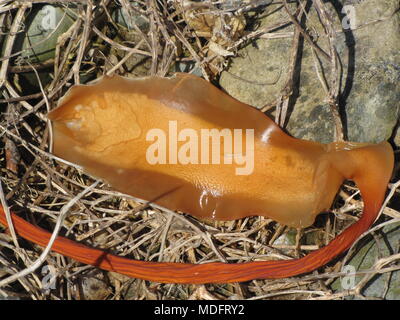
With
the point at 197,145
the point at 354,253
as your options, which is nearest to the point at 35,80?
the point at 197,145

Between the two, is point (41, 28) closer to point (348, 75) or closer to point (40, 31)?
point (40, 31)

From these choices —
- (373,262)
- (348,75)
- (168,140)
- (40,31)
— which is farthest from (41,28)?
(373,262)

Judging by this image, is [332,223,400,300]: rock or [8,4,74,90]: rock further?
[8,4,74,90]: rock

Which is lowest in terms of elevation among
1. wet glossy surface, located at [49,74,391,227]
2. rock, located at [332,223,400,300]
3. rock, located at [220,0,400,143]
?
rock, located at [332,223,400,300]

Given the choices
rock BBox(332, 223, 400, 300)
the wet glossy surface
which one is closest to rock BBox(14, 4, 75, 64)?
the wet glossy surface

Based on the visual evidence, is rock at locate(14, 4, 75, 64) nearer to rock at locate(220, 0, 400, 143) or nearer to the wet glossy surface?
the wet glossy surface

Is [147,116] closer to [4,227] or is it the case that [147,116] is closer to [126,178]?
[126,178]

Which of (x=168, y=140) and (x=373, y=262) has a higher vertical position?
(x=168, y=140)
